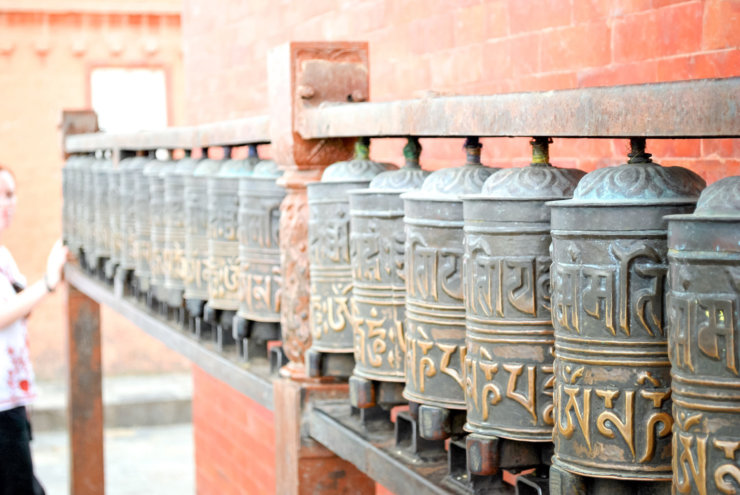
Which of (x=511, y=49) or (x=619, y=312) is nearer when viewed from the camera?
(x=619, y=312)

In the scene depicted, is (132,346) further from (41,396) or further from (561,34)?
(561,34)

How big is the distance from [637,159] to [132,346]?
37.4 feet

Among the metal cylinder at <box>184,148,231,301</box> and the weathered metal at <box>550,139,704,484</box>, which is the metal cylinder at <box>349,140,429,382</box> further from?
the metal cylinder at <box>184,148,231,301</box>

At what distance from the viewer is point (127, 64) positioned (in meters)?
12.0

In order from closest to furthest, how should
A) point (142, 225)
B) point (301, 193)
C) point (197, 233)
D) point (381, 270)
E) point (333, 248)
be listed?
point (381, 270) → point (333, 248) → point (301, 193) → point (197, 233) → point (142, 225)

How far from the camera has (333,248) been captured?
217 centimetres

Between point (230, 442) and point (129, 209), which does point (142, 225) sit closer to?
point (129, 209)

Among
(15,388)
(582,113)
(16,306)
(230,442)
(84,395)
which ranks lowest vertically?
(230,442)

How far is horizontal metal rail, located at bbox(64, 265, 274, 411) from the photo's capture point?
2709 millimetres

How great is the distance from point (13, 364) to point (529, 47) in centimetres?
254

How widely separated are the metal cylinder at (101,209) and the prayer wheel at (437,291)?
9.03 ft

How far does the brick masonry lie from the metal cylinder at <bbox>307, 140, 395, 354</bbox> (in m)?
0.31

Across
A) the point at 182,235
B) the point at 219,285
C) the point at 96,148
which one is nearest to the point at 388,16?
the point at 182,235

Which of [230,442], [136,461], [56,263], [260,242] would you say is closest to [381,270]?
[260,242]
